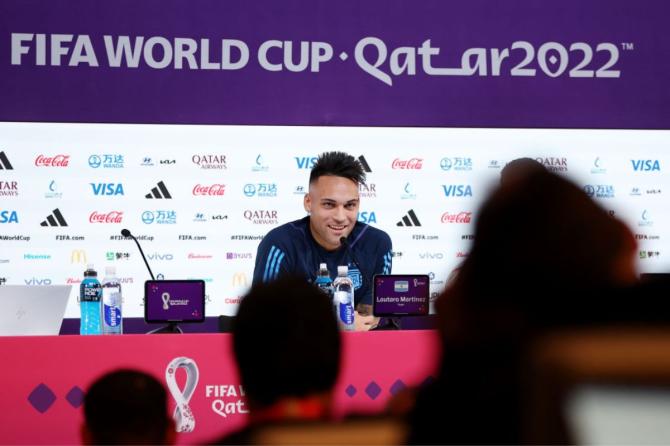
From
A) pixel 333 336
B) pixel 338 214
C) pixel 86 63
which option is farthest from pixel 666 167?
pixel 333 336

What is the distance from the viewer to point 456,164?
5324 mm

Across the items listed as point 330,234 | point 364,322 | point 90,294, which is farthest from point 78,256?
point 364,322

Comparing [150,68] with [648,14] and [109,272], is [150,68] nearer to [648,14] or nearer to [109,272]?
[109,272]

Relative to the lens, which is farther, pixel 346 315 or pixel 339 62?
pixel 339 62

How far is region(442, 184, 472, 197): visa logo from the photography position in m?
5.33

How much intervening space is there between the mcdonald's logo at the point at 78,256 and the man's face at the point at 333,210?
1329 millimetres

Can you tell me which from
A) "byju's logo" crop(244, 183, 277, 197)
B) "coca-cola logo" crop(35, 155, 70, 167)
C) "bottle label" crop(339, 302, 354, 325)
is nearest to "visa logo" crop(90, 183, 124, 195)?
"coca-cola logo" crop(35, 155, 70, 167)

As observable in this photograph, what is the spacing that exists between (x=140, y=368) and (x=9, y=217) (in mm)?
2474

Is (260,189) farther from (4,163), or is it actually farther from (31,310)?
(31,310)

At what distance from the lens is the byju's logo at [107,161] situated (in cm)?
514

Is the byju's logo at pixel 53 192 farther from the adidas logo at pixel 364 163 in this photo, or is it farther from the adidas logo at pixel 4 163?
the adidas logo at pixel 364 163

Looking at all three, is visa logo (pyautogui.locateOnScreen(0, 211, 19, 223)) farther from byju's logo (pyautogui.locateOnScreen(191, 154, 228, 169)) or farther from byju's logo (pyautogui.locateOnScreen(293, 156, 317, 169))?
byju's logo (pyautogui.locateOnScreen(293, 156, 317, 169))

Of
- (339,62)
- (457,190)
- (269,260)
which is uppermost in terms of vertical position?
(339,62)

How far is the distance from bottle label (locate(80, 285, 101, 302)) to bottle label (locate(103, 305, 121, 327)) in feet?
0.18
